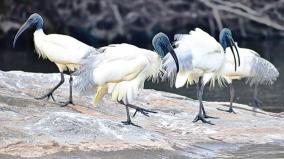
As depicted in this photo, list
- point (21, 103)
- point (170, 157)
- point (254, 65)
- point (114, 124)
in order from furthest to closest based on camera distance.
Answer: point (254, 65) < point (21, 103) < point (114, 124) < point (170, 157)

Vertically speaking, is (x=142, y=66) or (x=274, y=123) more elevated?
(x=142, y=66)

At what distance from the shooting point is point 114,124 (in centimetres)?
866

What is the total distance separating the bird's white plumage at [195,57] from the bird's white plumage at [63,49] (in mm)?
1121

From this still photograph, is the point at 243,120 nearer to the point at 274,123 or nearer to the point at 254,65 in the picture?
the point at 274,123

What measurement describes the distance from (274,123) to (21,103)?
10.8ft

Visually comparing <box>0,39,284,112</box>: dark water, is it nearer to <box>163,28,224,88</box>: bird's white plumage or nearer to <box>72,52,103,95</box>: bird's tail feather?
<box>163,28,224,88</box>: bird's white plumage

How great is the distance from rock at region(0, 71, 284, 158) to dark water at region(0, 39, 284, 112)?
4584 millimetres

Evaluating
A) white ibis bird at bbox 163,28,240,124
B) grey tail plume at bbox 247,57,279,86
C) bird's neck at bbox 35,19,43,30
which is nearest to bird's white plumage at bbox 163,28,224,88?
white ibis bird at bbox 163,28,240,124

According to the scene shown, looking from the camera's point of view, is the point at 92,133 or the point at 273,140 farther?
the point at 273,140

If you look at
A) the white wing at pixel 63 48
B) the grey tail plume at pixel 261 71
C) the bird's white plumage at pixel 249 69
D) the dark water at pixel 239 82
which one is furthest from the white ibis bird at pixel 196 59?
the dark water at pixel 239 82

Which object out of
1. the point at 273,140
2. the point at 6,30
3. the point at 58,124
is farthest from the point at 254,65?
the point at 6,30

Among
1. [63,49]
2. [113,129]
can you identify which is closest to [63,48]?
[63,49]

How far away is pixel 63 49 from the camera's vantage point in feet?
33.6

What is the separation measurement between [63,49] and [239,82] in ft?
30.0
